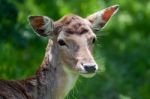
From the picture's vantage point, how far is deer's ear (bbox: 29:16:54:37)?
15805 millimetres

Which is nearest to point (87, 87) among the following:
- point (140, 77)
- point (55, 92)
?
point (140, 77)

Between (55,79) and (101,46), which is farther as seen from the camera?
(101,46)

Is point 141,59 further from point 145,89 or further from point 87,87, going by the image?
point 87,87

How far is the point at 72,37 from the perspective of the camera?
15.5 m

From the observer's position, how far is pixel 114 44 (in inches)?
995

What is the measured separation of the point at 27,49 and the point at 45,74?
24.3 ft

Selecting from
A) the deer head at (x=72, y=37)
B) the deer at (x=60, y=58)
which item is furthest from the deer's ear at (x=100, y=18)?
the deer at (x=60, y=58)

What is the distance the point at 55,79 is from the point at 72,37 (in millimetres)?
610

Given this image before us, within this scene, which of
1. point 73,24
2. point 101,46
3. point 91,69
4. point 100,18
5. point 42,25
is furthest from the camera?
point 101,46

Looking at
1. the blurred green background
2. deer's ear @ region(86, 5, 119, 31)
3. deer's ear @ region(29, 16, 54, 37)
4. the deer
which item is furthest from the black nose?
the blurred green background

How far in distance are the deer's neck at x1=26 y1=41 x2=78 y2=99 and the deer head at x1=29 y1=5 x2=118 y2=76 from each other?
99 mm

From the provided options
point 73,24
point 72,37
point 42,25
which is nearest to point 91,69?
point 72,37

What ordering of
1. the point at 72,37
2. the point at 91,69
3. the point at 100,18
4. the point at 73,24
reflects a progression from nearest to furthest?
the point at 91,69, the point at 72,37, the point at 73,24, the point at 100,18

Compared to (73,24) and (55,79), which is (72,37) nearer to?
(73,24)
